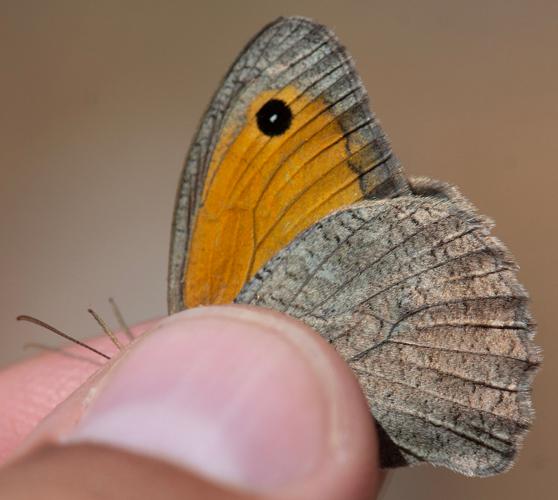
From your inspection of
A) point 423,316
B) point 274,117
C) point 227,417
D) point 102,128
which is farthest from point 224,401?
point 102,128

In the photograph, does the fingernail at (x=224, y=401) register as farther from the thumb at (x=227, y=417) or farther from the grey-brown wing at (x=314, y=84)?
the grey-brown wing at (x=314, y=84)

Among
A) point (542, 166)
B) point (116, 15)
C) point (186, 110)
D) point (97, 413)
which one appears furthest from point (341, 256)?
point (116, 15)

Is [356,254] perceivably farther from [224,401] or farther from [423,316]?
[224,401]

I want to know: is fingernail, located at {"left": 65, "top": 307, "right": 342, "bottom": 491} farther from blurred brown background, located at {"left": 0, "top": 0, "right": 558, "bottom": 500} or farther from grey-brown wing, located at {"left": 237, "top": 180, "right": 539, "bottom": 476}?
blurred brown background, located at {"left": 0, "top": 0, "right": 558, "bottom": 500}

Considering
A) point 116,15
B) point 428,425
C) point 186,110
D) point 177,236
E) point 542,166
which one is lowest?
point 428,425

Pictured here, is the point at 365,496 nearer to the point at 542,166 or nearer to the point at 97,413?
the point at 97,413

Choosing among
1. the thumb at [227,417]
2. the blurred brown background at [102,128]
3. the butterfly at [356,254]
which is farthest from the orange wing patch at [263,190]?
the blurred brown background at [102,128]
